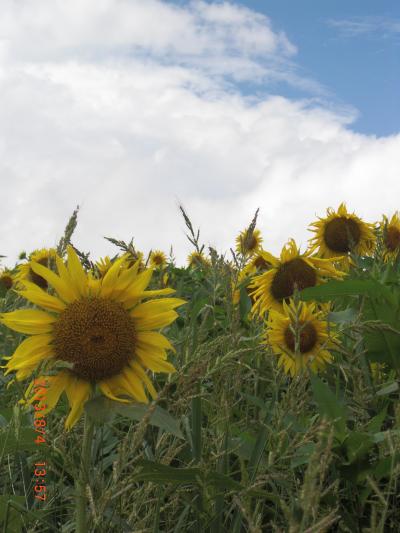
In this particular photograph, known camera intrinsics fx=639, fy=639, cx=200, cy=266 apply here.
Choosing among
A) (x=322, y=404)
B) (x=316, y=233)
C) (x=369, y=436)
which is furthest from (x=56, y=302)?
(x=316, y=233)

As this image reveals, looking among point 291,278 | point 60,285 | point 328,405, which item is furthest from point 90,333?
point 291,278

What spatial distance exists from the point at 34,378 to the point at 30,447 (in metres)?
0.19

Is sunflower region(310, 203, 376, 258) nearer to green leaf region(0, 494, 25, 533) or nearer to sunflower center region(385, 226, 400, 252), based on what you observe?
sunflower center region(385, 226, 400, 252)

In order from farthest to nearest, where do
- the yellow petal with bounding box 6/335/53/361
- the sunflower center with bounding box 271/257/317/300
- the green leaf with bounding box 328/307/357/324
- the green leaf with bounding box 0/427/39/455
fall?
the sunflower center with bounding box 271/257/317/300, the green leaf with bounding box 328/307/357/324, the yellow petal with bounding box 6/335/53/361, the green leaf with bounding box 0/427/39/455

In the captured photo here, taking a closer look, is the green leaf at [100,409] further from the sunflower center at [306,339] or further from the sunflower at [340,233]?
the sunflower at [340,233]

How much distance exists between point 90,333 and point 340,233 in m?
4.48

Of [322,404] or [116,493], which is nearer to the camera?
[116,493]

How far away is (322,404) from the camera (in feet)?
6.21

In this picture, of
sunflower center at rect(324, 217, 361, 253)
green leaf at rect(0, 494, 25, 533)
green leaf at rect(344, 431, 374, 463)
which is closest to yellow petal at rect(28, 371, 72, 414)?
green leaf at rect(0, 494, 25, 533)

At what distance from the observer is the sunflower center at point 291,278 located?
3.96 m

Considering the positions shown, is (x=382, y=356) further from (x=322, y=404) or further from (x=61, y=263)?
(x=61, y=263)

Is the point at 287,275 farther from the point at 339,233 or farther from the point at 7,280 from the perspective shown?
the point at 7,280

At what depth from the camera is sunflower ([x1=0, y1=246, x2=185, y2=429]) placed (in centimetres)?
176

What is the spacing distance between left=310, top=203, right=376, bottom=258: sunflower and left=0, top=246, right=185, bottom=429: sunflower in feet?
13.9
